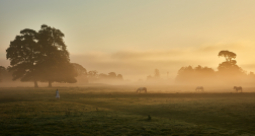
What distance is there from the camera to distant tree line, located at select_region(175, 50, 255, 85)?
90456 millimetres

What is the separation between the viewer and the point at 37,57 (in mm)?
59812

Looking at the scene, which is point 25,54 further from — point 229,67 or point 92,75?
point 92,75

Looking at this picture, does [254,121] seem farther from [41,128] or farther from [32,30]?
[32,30]

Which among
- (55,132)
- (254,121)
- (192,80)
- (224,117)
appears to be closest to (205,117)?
(224,117)

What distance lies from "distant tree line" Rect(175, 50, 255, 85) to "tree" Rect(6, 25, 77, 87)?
7493 centimetres

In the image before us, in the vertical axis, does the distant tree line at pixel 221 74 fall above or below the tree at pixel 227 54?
below

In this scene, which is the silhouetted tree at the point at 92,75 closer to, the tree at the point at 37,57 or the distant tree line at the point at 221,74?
the distant tree line at the point at 221,74

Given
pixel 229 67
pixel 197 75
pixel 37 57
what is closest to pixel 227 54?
pixel 229 67

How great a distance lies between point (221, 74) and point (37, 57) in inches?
3282

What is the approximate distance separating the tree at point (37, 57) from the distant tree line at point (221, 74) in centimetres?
7493

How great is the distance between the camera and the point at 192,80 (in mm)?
Result: 129125

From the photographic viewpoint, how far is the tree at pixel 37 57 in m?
59.3

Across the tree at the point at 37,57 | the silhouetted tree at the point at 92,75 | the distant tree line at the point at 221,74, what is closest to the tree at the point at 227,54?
the distant tree line at the point at 221,74

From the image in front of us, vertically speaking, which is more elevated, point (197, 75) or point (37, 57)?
point (37, 57)
